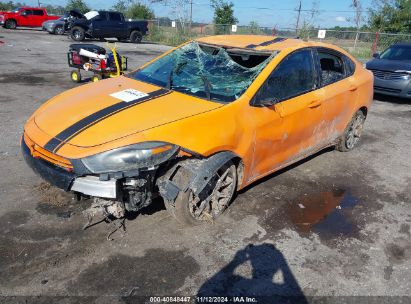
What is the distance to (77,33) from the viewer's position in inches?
810

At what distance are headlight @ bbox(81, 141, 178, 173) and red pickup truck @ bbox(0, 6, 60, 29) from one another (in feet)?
A: 94.3

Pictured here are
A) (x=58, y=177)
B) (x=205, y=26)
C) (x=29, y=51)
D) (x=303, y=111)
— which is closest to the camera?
(x=58, y=177)

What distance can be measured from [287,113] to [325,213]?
1165 mm

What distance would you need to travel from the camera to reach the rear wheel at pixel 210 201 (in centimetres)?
313

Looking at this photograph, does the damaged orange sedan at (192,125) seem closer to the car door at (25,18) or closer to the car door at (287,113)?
the car door at (287,113)

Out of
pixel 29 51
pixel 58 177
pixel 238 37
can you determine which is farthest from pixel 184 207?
pixel 29 51

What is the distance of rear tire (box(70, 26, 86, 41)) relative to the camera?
801 inches

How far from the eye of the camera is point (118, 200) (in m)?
2.80

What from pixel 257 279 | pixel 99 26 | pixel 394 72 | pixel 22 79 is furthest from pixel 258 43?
pixel 99 26

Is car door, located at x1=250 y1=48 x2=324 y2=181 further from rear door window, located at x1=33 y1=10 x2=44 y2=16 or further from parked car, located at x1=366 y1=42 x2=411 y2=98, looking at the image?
rear door window, located at x1=33 y1=10 x2=44 y2=16

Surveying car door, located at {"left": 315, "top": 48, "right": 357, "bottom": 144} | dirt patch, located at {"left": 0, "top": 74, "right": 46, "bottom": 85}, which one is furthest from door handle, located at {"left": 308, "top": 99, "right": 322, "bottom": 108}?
dirt patch, located at {"left": 0, "top": 74, "right": 46, "bottom": 85}

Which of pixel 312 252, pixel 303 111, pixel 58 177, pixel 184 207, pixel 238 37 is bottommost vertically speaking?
pixel 312 252

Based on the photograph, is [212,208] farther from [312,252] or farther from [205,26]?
[205,26]

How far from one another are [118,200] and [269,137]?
1674mm
